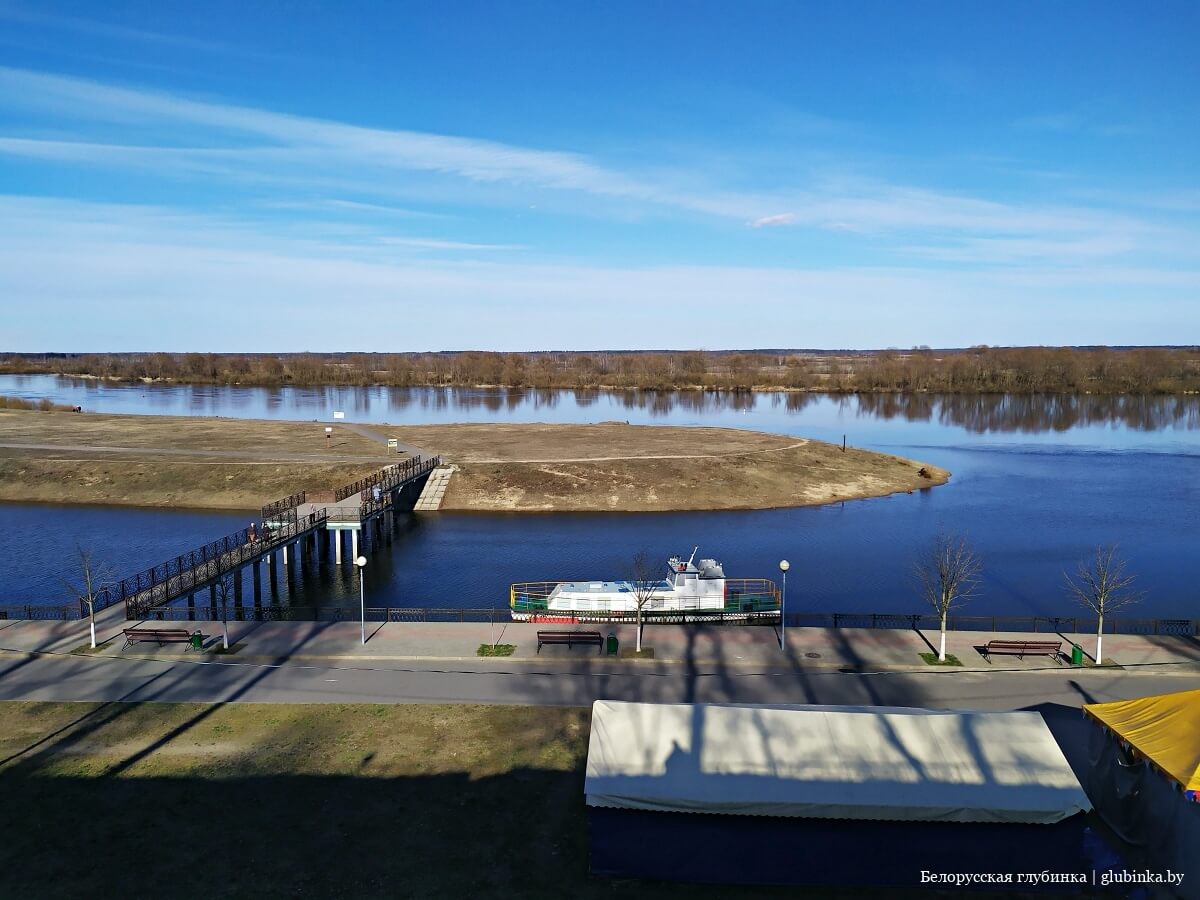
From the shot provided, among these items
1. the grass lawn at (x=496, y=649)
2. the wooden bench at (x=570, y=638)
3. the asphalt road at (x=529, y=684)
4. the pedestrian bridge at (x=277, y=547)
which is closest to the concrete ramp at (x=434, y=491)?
the pedestrian bridge at (x=277, y=547)

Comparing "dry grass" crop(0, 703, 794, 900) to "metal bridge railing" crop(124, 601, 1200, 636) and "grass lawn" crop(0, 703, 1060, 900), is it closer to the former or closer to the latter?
"grass lawn" crop(0, 703, 1060, 900)

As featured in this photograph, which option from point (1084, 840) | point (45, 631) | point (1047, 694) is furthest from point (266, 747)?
point (1047, 694)

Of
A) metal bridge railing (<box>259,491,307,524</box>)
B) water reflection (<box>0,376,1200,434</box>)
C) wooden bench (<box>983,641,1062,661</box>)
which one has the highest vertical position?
water reflection (<box>0,376,1200,434</box>)

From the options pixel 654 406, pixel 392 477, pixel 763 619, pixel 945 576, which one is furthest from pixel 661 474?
pixel 654 406

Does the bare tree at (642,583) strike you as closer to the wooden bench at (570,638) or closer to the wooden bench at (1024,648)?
the wooden bench at (570,638)

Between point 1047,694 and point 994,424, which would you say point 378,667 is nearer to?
point 1047,694

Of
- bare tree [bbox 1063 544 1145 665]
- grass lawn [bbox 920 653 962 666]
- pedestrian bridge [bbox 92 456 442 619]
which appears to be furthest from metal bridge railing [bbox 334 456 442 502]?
bare tree [bbox 1063 544 1145 665]
